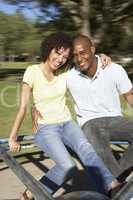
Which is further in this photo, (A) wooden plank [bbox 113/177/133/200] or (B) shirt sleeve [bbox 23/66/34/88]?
(B) shirt sleeve [bbox 23/66/34/88]

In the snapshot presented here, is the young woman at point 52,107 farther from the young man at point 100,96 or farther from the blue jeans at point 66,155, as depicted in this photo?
the young man at point 100,96

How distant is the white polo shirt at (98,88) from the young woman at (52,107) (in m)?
0.15

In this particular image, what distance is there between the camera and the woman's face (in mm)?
4363

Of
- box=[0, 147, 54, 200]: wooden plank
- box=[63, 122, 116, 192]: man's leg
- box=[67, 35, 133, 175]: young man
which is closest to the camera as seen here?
box=[0, 147, 54, 200]: wooden plank

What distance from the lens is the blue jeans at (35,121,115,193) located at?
3967mm

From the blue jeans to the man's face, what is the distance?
517mm

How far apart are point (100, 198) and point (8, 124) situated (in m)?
7.13

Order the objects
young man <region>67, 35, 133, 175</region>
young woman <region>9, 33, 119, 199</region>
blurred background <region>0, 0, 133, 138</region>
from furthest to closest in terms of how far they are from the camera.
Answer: blurred background <region>0, 0, 133, 138</region> < young man <region>67, 35, 133, 175</region> < young woman <region>9, 33, 119, 199</region>

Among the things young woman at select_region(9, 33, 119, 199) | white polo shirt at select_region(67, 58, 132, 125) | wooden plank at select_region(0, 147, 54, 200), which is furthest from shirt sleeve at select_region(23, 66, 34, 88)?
wooden plank at select_region(0, 147, 54, 200)

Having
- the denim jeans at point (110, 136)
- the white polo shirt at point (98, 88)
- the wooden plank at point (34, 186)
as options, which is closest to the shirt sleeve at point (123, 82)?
the white polo shirt at point (98, 88)

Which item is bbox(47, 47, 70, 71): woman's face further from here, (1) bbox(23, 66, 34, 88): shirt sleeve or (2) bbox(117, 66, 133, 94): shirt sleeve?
(2) bbox(117, 66, 133, 94): shirt sleeve

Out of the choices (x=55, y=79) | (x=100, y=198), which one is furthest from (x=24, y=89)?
(x=100, y=198)

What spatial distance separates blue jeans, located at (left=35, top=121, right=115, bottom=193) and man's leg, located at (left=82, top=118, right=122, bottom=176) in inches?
5.0

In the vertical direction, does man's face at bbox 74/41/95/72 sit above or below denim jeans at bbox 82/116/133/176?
above
